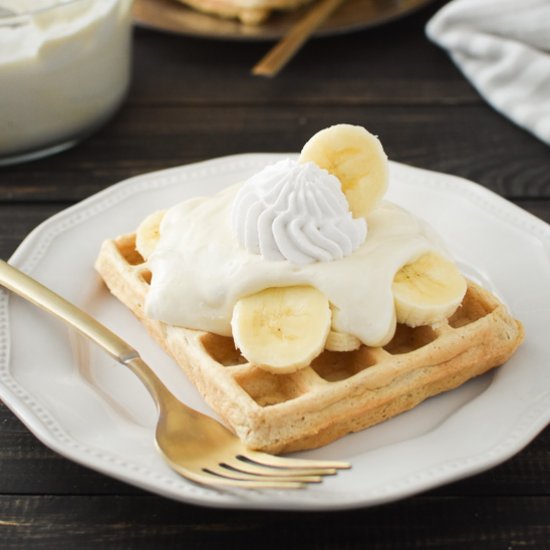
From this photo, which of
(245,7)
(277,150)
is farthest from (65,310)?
(245,7)

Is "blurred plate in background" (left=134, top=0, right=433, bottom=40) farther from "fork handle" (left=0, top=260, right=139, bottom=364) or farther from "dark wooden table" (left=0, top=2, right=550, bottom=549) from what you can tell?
"fork handle" (left=0, top=260, right=139, bottom=364)

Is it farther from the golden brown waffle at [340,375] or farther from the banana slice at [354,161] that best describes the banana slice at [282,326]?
the banana slice at [354,161]

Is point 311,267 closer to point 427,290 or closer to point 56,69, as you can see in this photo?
point 427,290

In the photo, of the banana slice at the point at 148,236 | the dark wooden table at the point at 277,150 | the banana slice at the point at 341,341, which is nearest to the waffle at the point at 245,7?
the dark wooden table at the point at 277,150

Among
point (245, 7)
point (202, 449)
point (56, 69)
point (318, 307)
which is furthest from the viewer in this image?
point (245, 7)

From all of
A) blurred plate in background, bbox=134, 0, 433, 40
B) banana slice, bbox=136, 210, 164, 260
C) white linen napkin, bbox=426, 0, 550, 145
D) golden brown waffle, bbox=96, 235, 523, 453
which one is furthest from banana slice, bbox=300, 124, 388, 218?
blurred plate in background, bbox=134, 0, 433, 40
